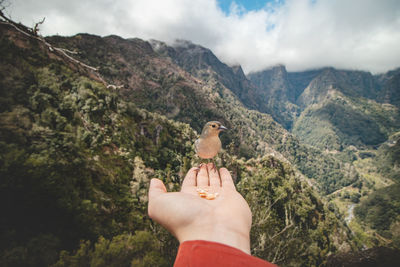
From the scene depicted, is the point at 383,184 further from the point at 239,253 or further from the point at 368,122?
the point at 239,253

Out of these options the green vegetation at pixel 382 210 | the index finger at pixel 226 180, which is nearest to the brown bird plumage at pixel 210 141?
the index finger at pixel 226 180

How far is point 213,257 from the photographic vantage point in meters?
1.25

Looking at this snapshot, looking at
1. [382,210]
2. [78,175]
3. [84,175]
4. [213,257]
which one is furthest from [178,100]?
[382,210]

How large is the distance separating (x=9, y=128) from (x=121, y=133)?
12.0 m

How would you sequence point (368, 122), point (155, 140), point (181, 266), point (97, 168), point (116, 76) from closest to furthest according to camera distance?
1. point (181, 266)
2. point (97, 168)
3. point (155, 140)
4. point (116, 76)
5. point (368, 122)

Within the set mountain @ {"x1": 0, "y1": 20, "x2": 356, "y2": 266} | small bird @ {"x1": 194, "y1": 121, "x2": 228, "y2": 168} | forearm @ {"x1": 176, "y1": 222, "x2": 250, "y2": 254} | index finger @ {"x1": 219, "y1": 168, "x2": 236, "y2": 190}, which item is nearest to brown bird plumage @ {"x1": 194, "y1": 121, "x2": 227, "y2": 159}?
small bird @ {"x1": 194, "y1": 121, "x2": 228, "y2": 168}

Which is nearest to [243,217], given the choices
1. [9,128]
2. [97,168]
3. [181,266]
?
[181,266]

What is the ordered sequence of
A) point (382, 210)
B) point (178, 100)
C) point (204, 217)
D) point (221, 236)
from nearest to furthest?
point (221, 236) < point (204, 217) < point (382, 210) < point (178, 100)

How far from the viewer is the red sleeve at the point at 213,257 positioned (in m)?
1.20

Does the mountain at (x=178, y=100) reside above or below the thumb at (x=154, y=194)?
above

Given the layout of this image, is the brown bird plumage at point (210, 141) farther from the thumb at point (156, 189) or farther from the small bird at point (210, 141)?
the thumb at point (156, 189)

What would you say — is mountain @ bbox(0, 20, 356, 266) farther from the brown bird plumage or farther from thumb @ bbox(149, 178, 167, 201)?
thumb @ bbox(149, 178, 167, 201)

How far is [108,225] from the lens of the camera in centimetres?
909

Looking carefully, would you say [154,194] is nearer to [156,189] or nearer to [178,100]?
[156,189]
